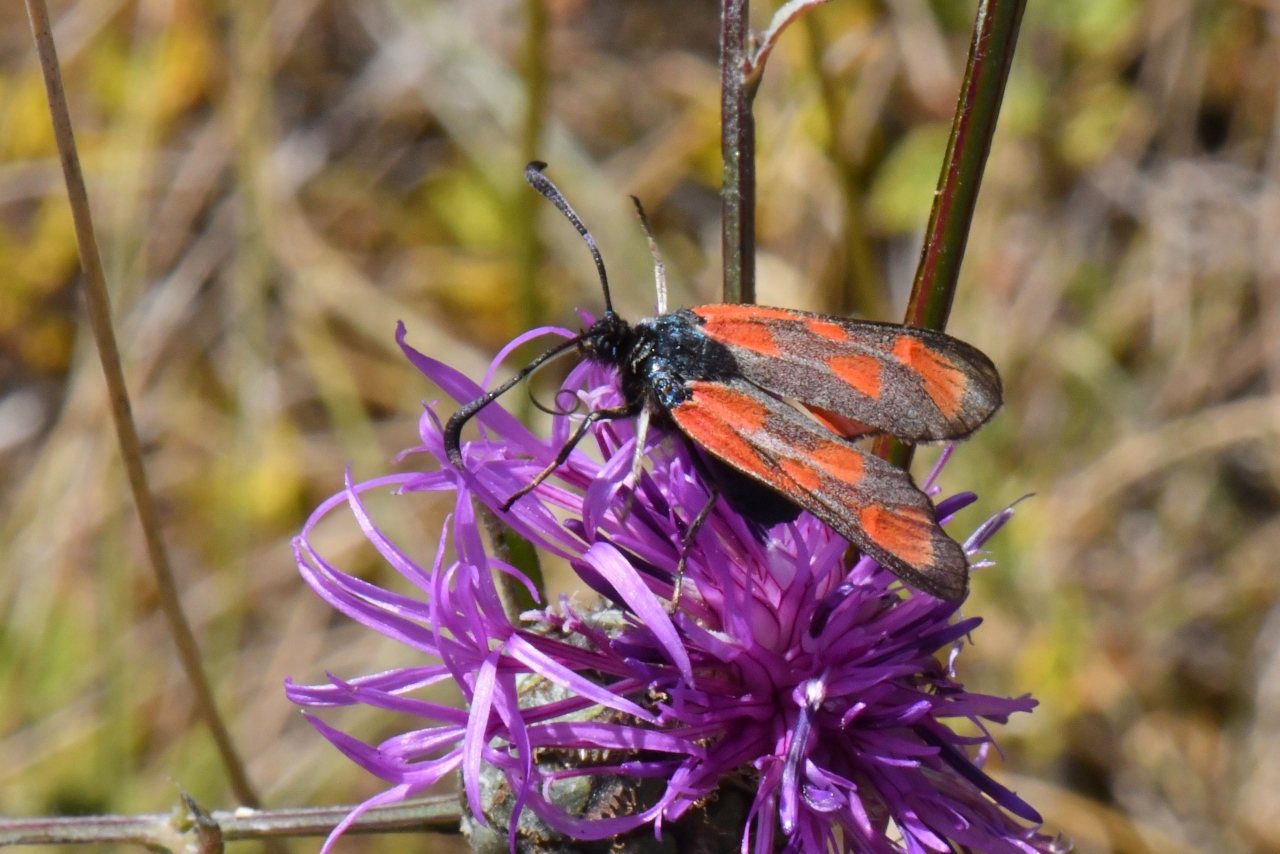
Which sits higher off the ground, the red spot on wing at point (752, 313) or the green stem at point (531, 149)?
the green stem at point (531, 149)

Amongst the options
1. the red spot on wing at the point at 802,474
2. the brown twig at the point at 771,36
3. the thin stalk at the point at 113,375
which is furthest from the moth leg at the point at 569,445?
the thin stalk at the point at 113,375

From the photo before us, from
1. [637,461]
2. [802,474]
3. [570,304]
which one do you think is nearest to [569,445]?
[637,461]

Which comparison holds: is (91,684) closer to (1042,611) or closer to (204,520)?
(204,520)

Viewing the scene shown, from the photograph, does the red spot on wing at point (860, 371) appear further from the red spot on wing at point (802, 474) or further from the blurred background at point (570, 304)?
the blurred background at point (570, 304)

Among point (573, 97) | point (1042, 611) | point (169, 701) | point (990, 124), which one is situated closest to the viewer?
point (990, 124)

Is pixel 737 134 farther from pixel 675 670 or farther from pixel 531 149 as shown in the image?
pixel 531 149

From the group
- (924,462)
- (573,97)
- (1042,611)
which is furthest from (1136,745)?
(573,97)
